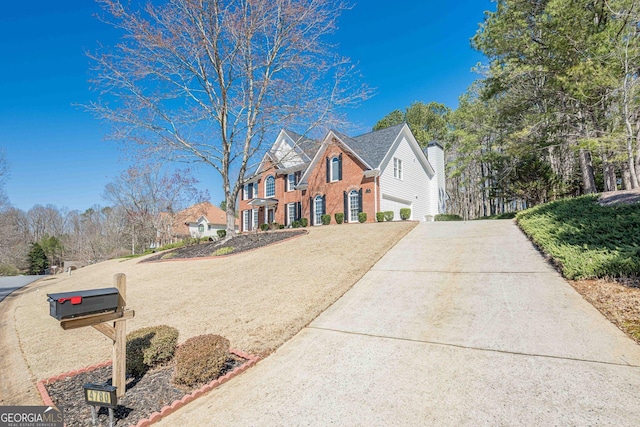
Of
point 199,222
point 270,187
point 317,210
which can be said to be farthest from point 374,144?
point 199,222

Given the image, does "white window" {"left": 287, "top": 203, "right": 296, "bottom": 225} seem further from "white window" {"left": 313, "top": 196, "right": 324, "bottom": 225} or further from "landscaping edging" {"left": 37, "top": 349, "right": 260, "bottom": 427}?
"landscaping edging" {"left": 37, "top": 349, "right": 260, "bottom": 427}

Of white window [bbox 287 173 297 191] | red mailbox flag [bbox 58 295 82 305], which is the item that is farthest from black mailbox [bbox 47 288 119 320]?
white window [bbox 287 173 297 191]

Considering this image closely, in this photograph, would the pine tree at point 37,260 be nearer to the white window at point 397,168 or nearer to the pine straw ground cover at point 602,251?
the white window at point 397,168

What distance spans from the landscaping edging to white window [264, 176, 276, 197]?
76.1ft

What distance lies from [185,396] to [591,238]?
9.32m

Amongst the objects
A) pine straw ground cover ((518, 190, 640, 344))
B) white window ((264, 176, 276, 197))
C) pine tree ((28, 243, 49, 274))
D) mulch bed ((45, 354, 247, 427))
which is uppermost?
white window ((264, 176, 276, 197))

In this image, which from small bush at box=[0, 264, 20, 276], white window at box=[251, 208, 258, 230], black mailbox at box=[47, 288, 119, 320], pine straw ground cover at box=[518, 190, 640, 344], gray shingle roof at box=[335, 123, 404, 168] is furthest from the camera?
white window at box=[251, 208, 258, 230]

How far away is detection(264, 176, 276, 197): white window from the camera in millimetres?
27484

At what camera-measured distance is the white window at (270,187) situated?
27484 mm

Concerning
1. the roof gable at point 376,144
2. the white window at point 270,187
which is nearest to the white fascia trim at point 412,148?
the roof gable at point 376,144

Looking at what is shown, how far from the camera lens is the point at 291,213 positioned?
25.6m

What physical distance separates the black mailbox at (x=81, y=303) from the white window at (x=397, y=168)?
19913mm

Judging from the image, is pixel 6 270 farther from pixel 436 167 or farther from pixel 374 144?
pixel 436 167

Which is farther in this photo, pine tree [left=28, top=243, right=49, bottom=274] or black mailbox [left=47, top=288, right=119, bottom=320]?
pine tree [left=28, top=243, right=49, bottom=274]
